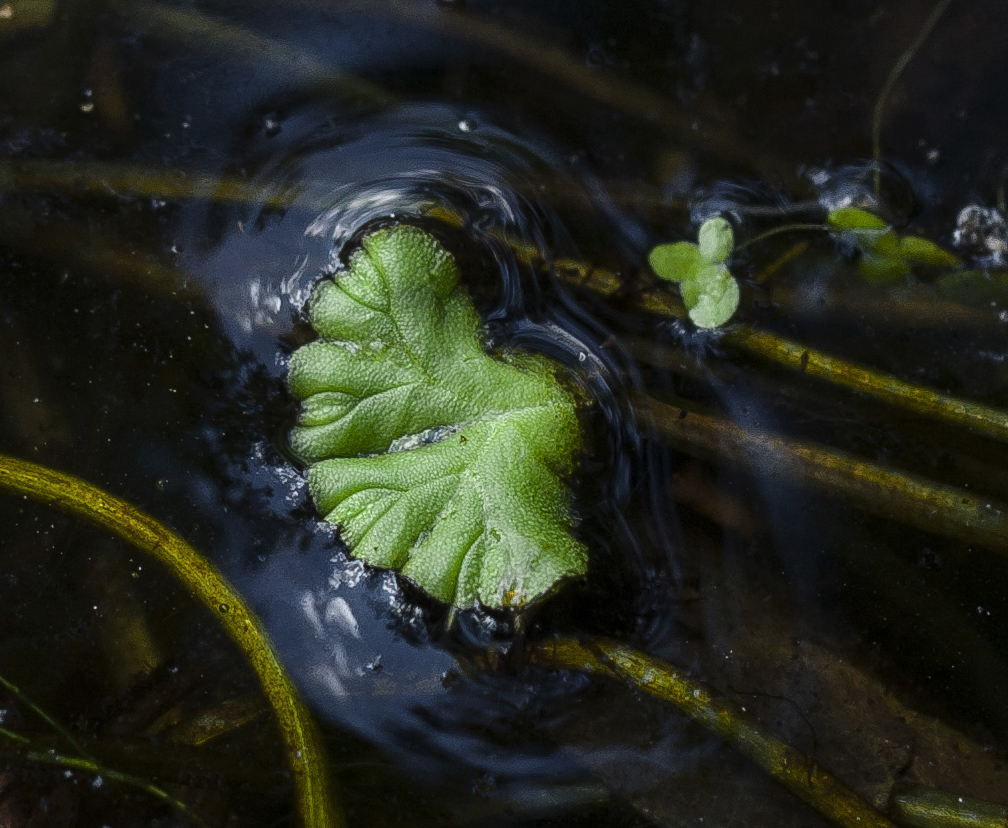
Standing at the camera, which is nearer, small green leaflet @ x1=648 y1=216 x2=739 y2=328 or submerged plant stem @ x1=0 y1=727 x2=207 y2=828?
submerged plant stem @ x1=0 y1=727 x2=207 y2=828

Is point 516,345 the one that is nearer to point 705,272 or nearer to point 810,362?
point 705,272

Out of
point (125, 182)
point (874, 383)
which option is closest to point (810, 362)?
point (874, 383)

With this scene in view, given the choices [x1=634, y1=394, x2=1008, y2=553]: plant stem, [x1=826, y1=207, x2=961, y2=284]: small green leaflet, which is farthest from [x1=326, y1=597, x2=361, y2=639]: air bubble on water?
[x1=826, y1=207, x2=961, y2=284]: small green leaflet

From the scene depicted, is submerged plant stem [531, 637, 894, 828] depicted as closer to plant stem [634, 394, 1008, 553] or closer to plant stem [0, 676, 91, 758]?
plant stem [634, 394, 1008, 553]

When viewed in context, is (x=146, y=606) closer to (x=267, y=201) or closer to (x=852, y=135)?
(x=267, y=201)

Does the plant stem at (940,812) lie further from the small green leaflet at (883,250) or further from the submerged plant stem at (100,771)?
the submerged plant stem at (100,771)

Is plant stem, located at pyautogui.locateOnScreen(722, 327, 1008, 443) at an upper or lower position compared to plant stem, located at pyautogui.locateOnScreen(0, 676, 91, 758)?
upper

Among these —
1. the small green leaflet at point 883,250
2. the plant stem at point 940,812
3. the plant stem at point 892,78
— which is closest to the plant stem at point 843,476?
the small green leaflet at point 883,250
